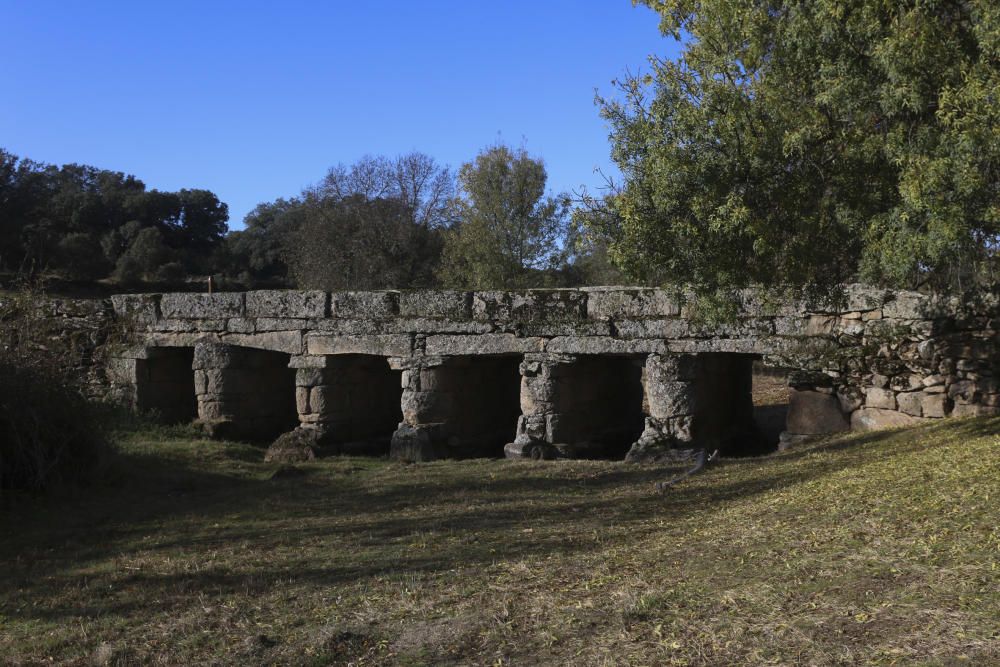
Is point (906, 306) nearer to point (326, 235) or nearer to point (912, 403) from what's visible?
point (912, 403)

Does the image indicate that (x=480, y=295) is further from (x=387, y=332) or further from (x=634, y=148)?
(x=634, y=148)

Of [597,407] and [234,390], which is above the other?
[234,390]

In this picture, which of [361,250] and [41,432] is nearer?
[41,432]

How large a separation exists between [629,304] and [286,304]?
17.2 feet

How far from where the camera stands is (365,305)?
44.5ft

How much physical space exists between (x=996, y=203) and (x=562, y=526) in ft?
14.1

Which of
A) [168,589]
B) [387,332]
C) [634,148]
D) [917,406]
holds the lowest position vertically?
[168,589]

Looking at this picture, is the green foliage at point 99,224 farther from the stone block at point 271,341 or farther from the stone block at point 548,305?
the stone block at point 548,305

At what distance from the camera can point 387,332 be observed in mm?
13367

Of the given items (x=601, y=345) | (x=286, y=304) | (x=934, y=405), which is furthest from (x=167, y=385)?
(x=934, y=405)

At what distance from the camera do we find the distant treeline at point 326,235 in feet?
102

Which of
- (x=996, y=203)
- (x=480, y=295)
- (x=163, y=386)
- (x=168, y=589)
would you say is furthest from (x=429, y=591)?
(x=163, y=386)

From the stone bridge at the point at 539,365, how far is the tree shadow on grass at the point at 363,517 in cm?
86

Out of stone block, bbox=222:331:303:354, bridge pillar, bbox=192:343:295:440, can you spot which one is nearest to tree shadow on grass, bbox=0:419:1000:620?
bridge pillar, bbox=192:343:295:440
